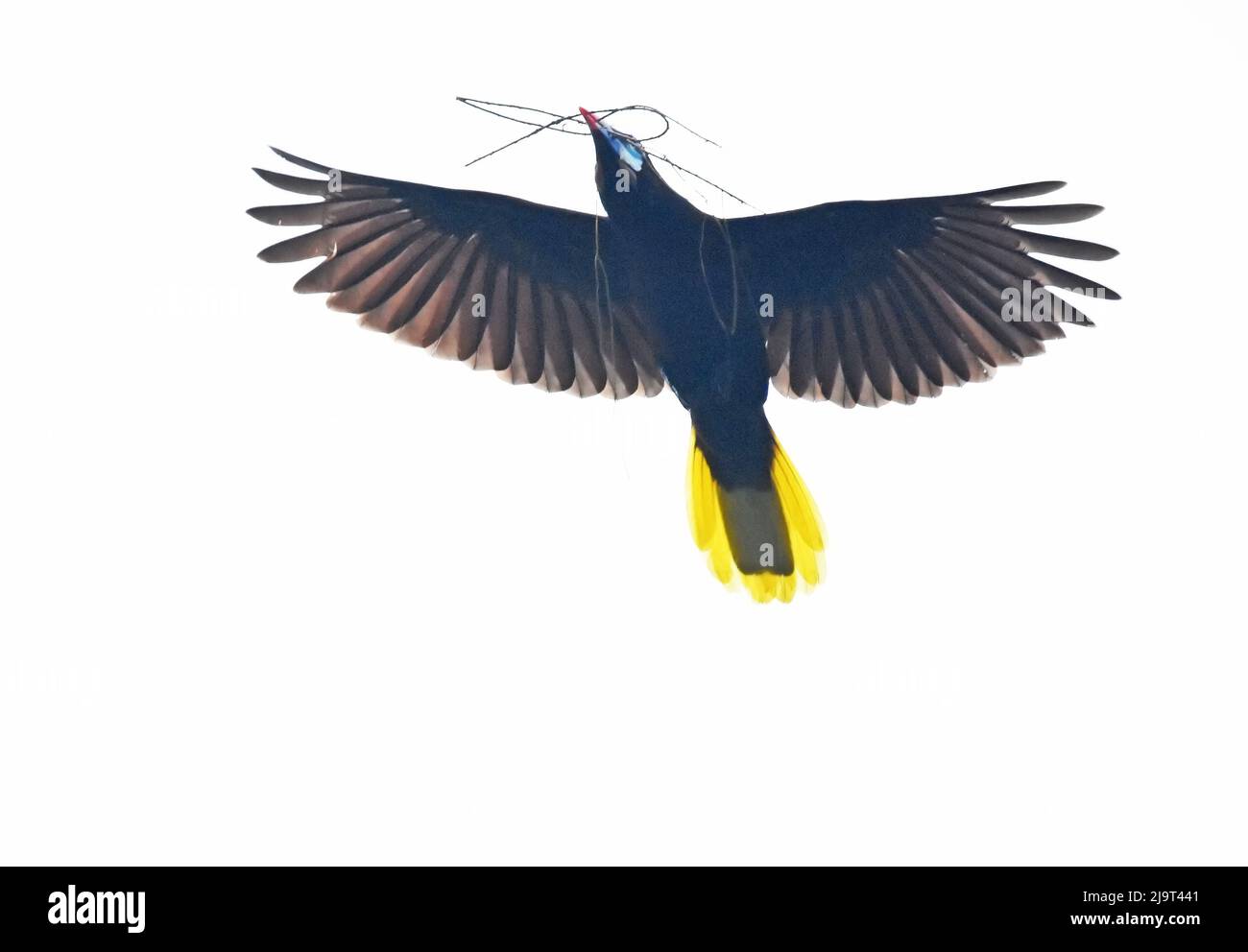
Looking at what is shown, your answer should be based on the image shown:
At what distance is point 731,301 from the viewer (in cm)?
532

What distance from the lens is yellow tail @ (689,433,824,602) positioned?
18.2 ft

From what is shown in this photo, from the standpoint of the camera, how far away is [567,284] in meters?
5.59

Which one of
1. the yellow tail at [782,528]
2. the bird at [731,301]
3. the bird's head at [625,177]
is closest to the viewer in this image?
the bird's head at [625,177]

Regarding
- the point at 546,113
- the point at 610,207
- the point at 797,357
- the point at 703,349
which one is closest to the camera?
the point at 546,113

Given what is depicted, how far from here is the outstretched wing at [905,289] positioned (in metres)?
5.38

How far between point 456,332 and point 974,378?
76.7 inches

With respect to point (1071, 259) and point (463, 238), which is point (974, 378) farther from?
point (463, 238)

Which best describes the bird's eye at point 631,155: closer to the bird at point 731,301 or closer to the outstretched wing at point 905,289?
the bird at point 731,301

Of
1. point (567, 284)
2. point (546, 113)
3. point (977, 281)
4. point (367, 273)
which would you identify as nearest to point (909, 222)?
point (977, 281)

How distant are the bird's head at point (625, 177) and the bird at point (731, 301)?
0.20 m

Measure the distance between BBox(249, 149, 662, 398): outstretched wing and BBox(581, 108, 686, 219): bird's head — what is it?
346 mm

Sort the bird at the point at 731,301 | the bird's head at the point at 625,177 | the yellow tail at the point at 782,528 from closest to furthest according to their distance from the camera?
the bird's head at the point at 625,177, the bird at the point at 731,301, the yellow tail at the point at 782,528

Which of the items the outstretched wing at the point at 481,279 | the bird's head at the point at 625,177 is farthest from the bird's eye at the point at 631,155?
the outstretched wing at the point at 481,279

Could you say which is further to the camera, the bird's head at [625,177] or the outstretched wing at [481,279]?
the outstretched wing at [481,279]
